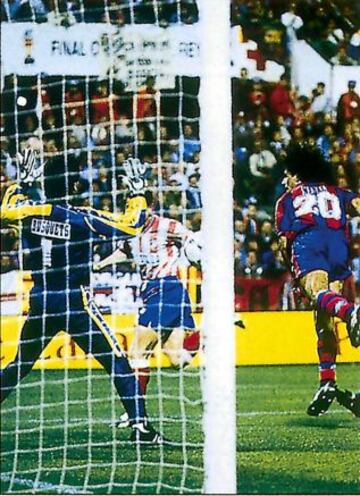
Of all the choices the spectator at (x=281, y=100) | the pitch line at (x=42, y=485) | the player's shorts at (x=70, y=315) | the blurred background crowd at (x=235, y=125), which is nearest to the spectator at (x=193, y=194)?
the blurred background crowd at (x=235, y=125)

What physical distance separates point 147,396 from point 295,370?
1.70ft

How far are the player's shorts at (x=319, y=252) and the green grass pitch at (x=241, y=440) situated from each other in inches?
13.3

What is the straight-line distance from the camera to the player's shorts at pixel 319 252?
3463mm

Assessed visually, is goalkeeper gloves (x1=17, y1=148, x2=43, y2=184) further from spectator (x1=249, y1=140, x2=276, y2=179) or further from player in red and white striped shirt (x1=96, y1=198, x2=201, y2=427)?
spectator (x1=249, y1=140, x2=276, y2=179)

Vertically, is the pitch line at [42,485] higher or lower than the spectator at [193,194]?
lower

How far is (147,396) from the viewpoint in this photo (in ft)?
11.3

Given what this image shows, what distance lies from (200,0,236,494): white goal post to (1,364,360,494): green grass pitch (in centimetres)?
7

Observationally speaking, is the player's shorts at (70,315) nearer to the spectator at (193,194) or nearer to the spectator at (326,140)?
the spectator at (193,194)

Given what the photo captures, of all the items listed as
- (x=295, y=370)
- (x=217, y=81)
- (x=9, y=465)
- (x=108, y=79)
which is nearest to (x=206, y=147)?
(x=217, y=81)

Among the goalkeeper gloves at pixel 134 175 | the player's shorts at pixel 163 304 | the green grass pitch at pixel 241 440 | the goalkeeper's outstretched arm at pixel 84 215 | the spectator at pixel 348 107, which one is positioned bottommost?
the green grass pitch at pixel 241 440

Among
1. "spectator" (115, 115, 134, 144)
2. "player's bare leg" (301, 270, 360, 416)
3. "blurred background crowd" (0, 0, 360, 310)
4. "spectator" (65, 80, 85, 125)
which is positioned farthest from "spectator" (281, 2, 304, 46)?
"player's bare leg" (301, 270, 360, 416)

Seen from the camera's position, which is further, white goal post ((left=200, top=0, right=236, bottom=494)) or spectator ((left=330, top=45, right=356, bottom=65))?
spectator ((left=330, top=45, right=356, bottom=65))

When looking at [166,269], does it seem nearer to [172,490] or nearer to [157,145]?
[157,145]

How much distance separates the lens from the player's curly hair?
3447 millimetres
